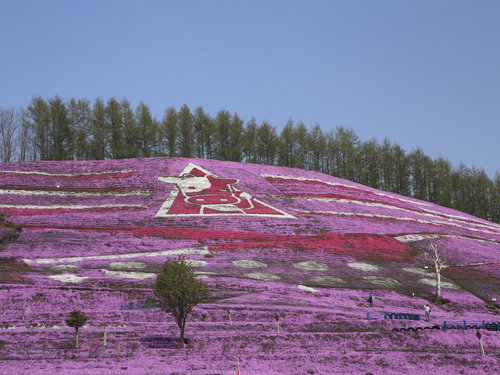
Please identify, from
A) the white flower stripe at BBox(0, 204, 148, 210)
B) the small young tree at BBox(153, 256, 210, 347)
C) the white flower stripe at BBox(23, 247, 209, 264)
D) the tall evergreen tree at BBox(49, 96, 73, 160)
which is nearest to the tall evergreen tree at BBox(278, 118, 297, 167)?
the tall evergreen tree at BBox(49, 96, 73, 160)

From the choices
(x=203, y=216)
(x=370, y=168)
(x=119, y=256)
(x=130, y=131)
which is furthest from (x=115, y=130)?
(x=370, y=168)

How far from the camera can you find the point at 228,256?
43.4 metres

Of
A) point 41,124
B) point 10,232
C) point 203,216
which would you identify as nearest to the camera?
point 10,232

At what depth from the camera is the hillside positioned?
26.5 m

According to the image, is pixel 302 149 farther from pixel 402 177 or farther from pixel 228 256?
pixel 228 256

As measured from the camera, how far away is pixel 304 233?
173ft

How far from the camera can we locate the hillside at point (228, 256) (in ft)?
87.0

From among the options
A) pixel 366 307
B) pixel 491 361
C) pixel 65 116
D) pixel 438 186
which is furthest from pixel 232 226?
pixel 438 186

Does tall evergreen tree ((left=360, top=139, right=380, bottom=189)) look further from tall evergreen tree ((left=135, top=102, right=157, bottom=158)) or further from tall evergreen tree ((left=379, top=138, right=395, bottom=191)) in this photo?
tall evergreen tree ((left=135, top=102, right=157, bottom=158))

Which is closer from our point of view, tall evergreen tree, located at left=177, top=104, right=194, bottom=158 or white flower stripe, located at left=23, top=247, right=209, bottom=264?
white flower stripe, located at left=23, top=247, right=209, bottom=264

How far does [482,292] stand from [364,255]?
476 inches

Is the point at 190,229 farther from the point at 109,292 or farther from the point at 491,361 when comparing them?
the point at 491,361

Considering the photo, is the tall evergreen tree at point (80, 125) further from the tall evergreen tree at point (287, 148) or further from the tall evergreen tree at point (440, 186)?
the tall evergreen tree at point (440, 186)

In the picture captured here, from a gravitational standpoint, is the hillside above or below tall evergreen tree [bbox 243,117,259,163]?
below
